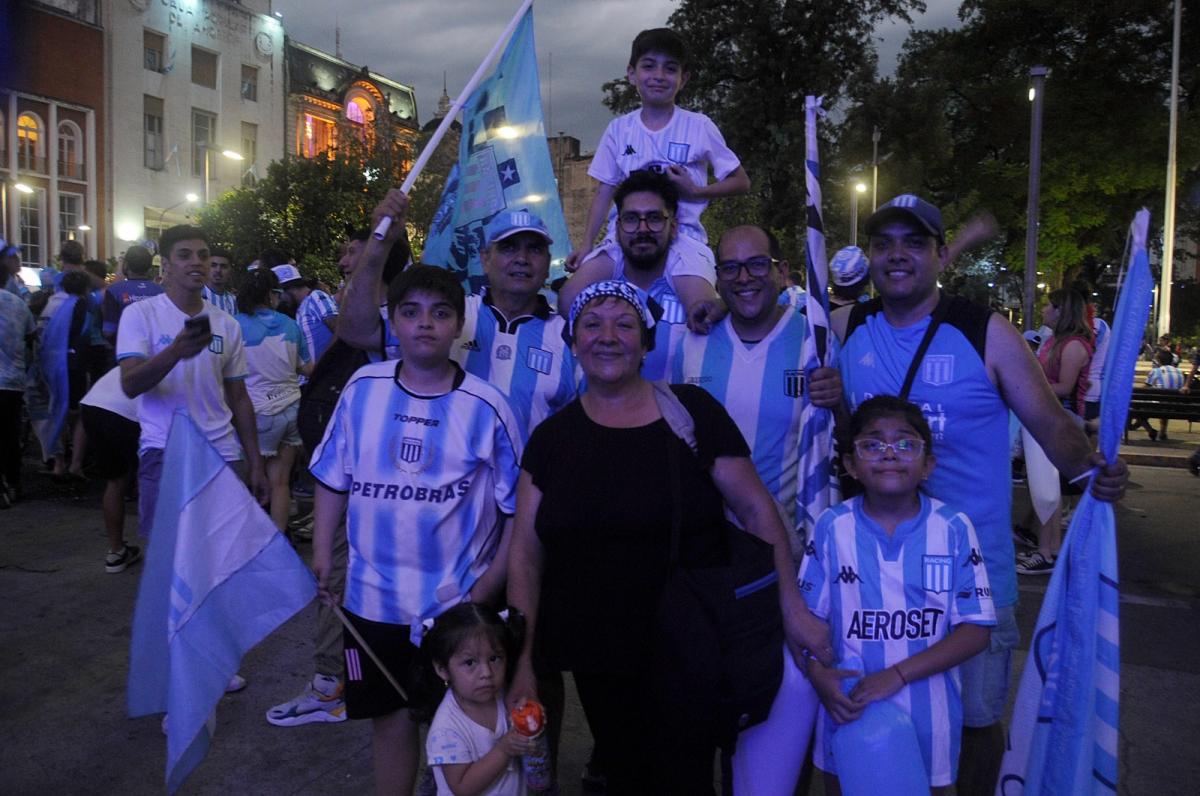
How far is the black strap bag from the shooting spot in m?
2.52

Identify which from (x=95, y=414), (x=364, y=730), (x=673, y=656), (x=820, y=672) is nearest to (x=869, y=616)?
(x=820, y=672)

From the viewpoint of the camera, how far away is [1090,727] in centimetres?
243

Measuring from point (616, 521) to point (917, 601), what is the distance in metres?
0.84

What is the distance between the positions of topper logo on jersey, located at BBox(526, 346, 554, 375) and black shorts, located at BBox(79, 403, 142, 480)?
3204 mm

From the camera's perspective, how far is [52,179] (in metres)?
31.1

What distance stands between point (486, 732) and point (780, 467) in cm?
130

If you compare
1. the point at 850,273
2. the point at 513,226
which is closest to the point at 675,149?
the point at 513,226

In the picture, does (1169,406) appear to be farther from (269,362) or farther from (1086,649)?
(1086,649)

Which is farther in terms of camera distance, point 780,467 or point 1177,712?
point 1177,712

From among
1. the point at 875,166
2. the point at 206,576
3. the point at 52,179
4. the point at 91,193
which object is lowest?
the point at 206,576

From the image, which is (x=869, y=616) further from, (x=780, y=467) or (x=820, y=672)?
(x=780, y=467)

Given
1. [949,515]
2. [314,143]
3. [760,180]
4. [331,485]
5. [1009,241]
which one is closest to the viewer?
[949,515]

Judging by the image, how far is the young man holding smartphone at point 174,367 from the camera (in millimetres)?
4336

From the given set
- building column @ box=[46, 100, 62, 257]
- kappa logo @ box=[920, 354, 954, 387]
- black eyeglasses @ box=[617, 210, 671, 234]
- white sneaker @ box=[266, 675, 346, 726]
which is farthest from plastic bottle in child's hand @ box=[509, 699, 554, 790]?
building column @ box=[46, 100, 62, 257]
